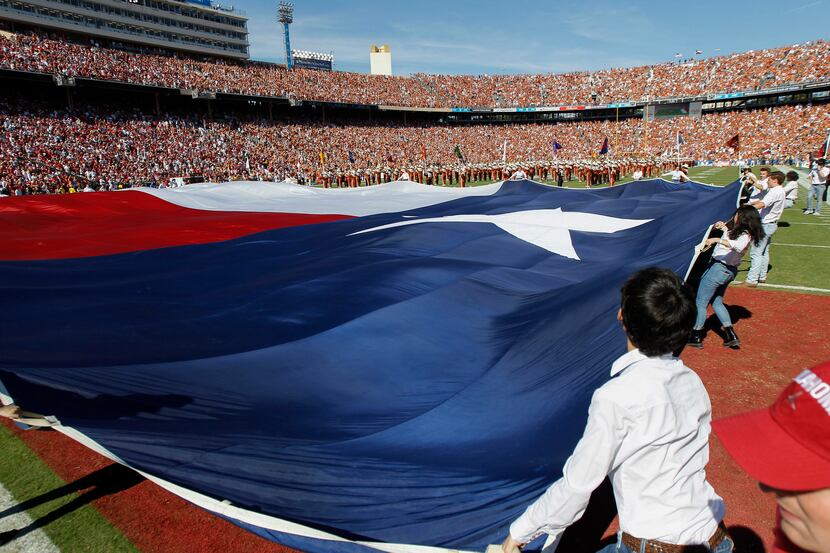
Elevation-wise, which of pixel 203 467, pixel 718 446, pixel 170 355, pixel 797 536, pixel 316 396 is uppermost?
pixel 797 536

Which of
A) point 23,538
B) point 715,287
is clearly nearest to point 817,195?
point 715,287

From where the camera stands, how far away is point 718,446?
3.71 m

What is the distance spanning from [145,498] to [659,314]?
3469 millimetres

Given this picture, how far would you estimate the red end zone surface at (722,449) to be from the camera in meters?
2.92

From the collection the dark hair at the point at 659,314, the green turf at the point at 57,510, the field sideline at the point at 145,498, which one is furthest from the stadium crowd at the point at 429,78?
the dark hair at the point at 659,314

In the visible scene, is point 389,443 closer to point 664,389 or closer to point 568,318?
point 664,389

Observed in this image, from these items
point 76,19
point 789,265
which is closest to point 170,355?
point 789,265

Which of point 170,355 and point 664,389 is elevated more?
point 664,389

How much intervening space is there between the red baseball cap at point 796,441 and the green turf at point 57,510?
3211 millimetres

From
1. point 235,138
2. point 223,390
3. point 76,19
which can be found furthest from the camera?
point 76,19

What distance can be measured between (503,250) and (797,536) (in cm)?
392

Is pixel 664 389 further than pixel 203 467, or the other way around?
pixel 203 467

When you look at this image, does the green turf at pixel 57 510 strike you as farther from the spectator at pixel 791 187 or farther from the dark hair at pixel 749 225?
the spectator at pixel 791 187

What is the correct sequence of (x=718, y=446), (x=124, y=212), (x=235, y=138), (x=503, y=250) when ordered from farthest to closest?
(x=235, y=138), (x=124, y=212), (x=503, y=250), (x=718, y=446)
